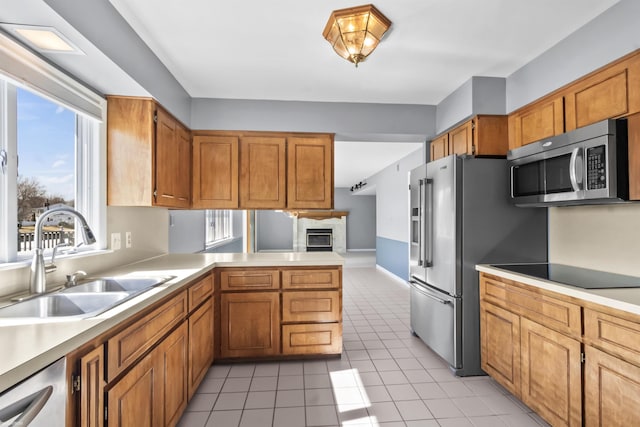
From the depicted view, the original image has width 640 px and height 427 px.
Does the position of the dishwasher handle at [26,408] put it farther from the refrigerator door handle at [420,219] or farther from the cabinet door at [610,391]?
the refrigerator door handle at [420,219]

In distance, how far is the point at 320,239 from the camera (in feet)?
38.4

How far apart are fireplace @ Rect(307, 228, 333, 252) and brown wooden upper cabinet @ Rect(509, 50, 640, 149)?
920cm

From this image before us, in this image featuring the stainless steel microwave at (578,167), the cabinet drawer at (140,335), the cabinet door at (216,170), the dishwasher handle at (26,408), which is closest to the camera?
the dishwasher handle at (26,408)

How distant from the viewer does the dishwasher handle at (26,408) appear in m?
0.78

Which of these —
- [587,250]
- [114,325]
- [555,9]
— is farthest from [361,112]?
[114,325]

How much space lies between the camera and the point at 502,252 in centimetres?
263

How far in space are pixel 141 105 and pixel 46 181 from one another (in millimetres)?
822

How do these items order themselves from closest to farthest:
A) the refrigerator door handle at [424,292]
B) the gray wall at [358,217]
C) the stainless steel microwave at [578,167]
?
the stainless steel microwave at [578,167], the refrigerator door handle at [424,292], the gray wall at [358,217]

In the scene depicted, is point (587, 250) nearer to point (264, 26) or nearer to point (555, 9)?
point (555, 9)

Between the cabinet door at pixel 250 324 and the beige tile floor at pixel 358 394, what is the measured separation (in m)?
0.15

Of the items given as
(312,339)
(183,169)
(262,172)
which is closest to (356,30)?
(262,172)

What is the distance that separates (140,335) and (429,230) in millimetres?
2390

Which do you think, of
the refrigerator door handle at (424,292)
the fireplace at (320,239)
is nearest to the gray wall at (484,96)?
the refrigerator door handle at (424,292)

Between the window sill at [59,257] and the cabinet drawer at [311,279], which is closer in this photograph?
the window sill at [59,257]
